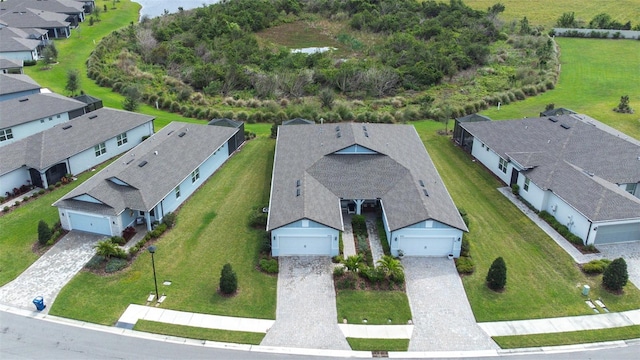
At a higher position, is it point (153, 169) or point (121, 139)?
point (153, 169)

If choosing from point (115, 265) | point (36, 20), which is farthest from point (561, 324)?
point (36, 20)

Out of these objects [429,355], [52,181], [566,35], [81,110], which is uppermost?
[566,35]

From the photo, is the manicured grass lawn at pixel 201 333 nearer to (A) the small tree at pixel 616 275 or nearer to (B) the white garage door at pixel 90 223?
(B) the white garage door at pixel 90 223

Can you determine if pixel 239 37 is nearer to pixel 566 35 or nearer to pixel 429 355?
pixel 566 35

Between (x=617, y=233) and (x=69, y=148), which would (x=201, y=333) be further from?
(x=617, y=233)

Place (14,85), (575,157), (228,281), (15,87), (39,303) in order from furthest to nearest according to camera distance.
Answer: (14,85) < (15,87) < (575,157) < (228,281) < (39,303)

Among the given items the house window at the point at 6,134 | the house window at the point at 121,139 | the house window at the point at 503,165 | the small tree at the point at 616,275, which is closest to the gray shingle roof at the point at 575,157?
the house window at the point at 503,165

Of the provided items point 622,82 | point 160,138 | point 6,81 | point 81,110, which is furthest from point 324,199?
point 622,82
